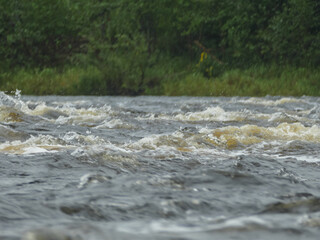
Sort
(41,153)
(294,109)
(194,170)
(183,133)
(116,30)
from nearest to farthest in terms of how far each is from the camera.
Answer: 1. (194,170)
2. (41,153)
3. (183,133)
4. (294,109)
5. (116,30)

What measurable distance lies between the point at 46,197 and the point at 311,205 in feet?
5.68

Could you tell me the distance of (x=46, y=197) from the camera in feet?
12.8

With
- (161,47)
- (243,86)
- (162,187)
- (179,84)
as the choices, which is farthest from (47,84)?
(162,187)

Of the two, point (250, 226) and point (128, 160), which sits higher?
point (250, 226)

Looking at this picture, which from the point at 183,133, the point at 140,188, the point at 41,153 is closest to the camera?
the point at 140,188

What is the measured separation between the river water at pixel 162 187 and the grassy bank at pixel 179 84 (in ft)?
45.8

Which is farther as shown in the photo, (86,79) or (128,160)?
(86,79)

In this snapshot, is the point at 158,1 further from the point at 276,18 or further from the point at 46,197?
the point at 46,197

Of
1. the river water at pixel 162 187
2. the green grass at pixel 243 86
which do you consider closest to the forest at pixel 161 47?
the green grass at pixel 243 86

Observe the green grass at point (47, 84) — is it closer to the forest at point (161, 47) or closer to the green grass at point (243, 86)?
the forest at point (161, 47)

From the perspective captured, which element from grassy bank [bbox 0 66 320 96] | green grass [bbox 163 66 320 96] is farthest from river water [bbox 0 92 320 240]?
grassy bank [bbox 0 66 320 96]

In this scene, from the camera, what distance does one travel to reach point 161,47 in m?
34.6

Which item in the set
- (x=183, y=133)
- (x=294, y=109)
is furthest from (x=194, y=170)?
(x=294, y=109)

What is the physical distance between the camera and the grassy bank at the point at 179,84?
21828 millimetres
